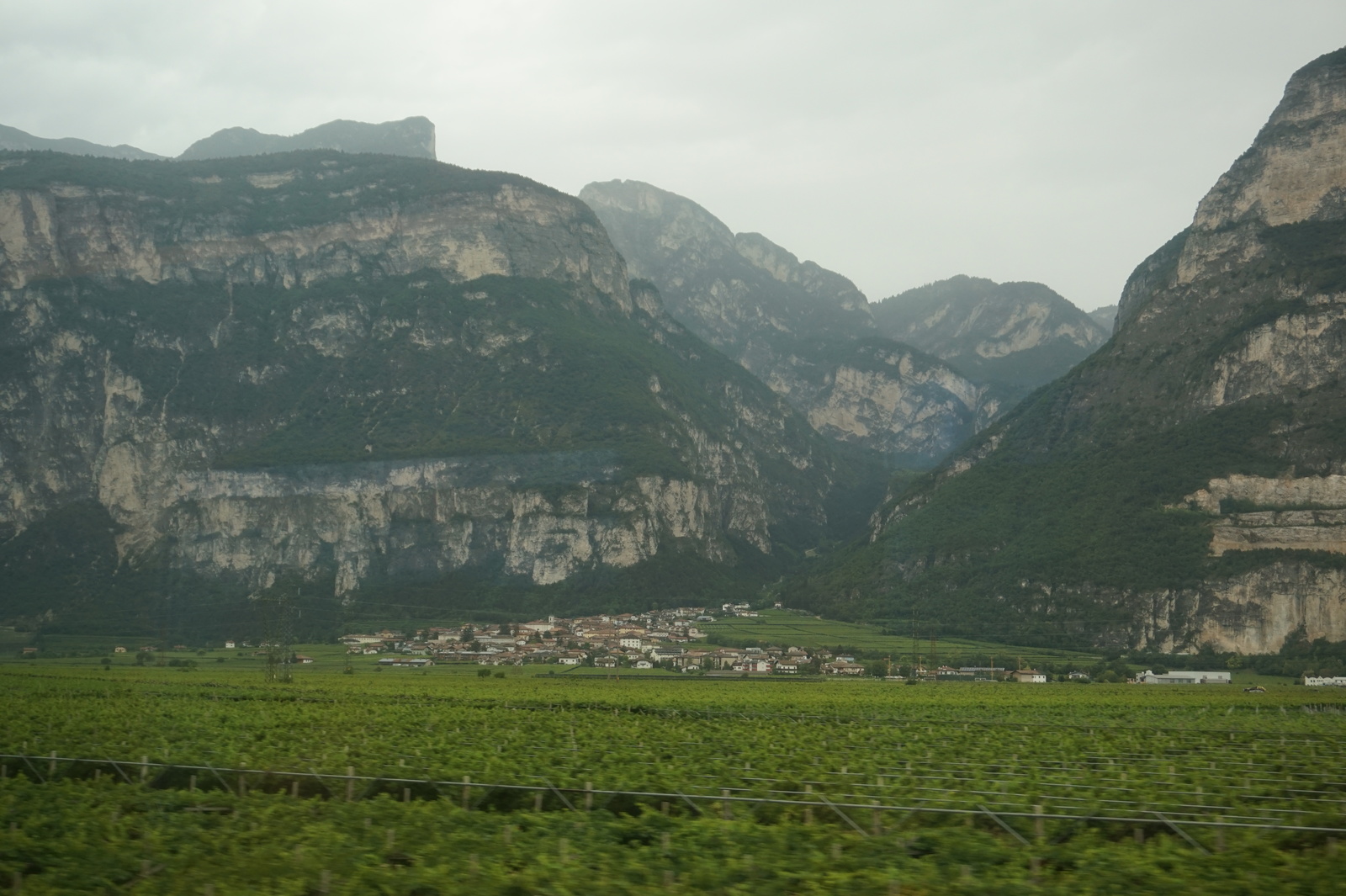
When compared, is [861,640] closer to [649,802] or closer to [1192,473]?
[1192,473]

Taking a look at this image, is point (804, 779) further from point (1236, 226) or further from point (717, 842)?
point (1236, 226)

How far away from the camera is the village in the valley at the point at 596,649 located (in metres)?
118

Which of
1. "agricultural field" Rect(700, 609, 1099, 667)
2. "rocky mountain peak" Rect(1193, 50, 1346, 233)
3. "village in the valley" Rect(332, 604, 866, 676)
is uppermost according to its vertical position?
"rocky mountain peak" Rect(1193, 50, 1346, 233)

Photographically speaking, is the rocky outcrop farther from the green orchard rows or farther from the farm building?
the green orchard rows

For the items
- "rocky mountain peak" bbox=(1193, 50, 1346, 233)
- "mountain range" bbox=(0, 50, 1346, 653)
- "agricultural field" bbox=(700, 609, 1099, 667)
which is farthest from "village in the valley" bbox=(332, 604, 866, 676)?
"rocky mountain peak" bbox=(1193, 50, 1346, 233)

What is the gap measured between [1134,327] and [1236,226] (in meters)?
20.6

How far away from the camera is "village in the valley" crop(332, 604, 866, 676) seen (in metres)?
118

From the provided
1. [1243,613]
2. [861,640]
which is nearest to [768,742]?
[861,640]

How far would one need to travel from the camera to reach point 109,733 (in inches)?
1501

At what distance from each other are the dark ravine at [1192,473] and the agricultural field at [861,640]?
6171mm

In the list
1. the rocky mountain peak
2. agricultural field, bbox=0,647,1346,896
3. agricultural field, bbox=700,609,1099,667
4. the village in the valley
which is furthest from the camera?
the rocky mountain peak

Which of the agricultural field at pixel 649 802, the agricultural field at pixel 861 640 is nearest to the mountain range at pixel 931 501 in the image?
the agricultural field at pixel 861 640

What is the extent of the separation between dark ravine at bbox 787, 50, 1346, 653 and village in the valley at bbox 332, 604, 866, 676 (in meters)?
28.5

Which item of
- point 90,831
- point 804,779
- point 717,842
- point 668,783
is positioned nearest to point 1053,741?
→ point 804,779
